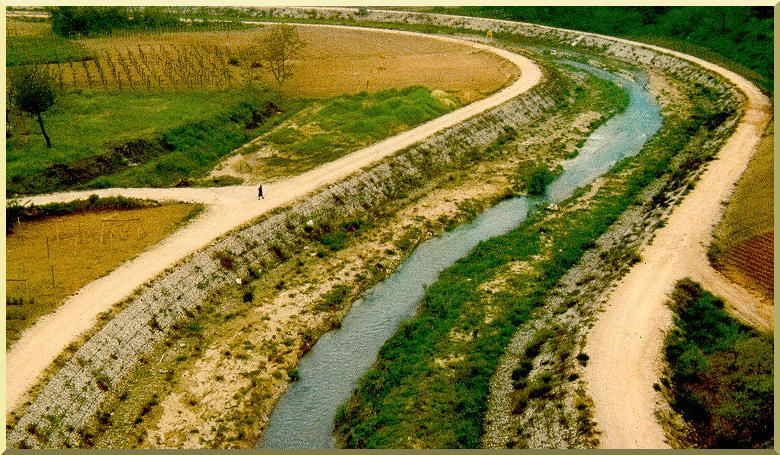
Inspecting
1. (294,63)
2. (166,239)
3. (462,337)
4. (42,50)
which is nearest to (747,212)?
(462,337)

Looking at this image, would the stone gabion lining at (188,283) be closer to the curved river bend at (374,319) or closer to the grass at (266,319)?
the grass at (266,319)

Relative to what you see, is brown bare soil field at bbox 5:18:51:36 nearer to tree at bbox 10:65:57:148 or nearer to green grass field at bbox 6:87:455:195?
green grass field at bbox 6:87:455:195

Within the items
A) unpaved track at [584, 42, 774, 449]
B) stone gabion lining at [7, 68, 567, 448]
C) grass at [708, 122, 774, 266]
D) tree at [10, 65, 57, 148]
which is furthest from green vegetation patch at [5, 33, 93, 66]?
grass at [708, 122, 774, 266]

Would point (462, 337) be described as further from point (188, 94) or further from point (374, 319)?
point (188, 94)

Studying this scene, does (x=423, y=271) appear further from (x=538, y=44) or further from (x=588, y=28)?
(x=588, y=28)

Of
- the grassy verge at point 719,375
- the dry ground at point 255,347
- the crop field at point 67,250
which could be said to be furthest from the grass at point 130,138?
the grassy verge at point 719,375

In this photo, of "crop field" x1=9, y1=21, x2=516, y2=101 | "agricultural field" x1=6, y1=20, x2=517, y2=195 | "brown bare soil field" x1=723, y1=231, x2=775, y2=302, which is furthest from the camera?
"crop field" x1=9, y1=21, x2=516, y2=101
